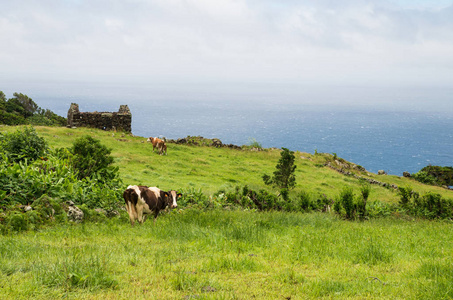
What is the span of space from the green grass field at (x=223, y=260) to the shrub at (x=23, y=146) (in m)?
5.52

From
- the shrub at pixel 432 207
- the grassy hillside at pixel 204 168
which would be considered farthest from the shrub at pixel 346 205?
the grassy hillside at pixel 204 168

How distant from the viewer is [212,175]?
79.8 ft

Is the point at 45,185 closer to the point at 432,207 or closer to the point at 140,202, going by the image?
the point at 140,202

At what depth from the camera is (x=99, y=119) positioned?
38531mm

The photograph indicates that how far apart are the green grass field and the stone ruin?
94.4 ft

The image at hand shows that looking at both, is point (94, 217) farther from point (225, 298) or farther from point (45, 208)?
point (225, 298)

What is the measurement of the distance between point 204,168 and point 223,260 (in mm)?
19707

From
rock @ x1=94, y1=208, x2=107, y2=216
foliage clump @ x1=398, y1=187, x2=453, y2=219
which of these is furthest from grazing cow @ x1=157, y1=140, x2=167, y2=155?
foliage clump @ x1=398, y1=187, x2=453, y2=219

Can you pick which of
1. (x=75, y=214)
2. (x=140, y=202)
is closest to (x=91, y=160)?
(x=75, y=214)

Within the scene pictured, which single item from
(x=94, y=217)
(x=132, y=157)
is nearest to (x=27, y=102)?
(x=132, y=157)

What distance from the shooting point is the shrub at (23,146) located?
13.9 meters

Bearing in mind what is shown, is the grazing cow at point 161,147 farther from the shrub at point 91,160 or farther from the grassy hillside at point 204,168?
the shrub at point 91,160

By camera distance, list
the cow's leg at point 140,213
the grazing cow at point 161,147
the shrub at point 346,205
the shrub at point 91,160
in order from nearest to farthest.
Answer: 1. the cow's leg at point 140,213
2. the shrub at point 91,160
3. the shrub at point 346,205
4. the grazing cow at point 161,147

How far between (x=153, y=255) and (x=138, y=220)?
405cm
